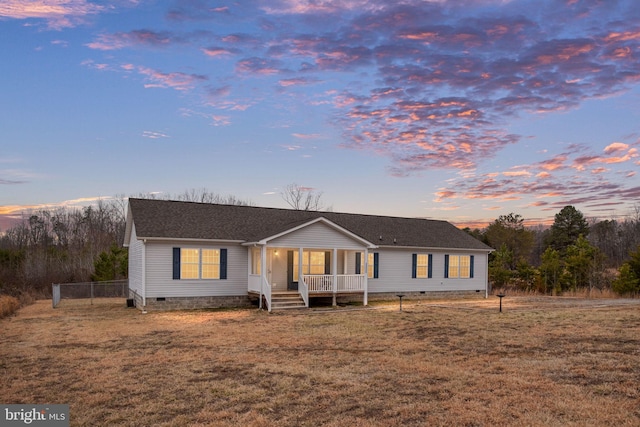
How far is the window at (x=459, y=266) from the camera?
27.7m

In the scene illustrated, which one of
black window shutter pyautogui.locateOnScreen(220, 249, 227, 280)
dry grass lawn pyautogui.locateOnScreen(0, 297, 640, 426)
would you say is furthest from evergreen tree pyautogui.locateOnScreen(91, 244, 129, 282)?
dry grass lawn pyautogui.locateOnScreen(0, 297, 640, 426)

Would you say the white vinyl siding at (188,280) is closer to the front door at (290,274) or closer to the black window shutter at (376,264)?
the front door at (290,274)

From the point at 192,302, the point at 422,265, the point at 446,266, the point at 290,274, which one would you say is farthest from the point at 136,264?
the point at 446,266

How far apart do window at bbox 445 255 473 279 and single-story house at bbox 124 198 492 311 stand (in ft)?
0.39

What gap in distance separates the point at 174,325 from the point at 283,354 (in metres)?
6.31

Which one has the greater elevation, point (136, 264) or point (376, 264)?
point (136, 264)

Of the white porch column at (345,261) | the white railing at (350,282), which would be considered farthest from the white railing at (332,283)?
the white porch column at (345,261)

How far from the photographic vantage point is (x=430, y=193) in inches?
1384

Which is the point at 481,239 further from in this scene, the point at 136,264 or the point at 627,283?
the point at 136,264

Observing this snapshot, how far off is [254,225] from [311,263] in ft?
11.4

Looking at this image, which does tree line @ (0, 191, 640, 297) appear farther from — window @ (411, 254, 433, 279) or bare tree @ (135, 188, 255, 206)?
window @ (411, 254, 433, 279)

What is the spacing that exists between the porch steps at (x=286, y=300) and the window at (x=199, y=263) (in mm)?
2562

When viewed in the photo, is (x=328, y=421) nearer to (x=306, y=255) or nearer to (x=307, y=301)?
(x=307, y=301)

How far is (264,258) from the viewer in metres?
19.8
